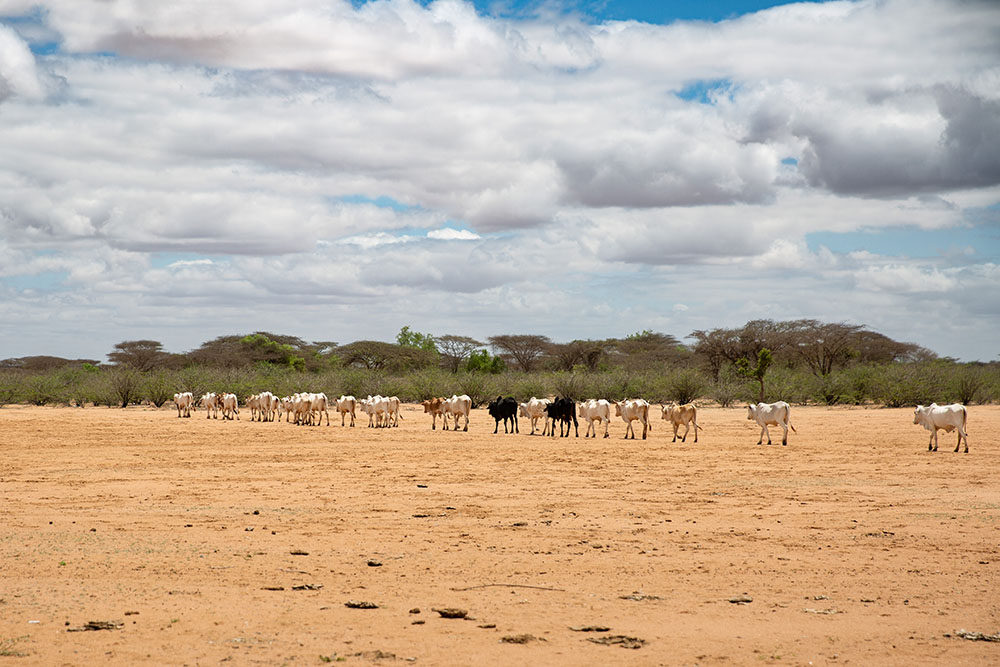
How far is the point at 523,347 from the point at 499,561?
197 feet

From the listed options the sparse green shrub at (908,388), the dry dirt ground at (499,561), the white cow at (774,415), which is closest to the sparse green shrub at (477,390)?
the sparse green shrub at (908,388)

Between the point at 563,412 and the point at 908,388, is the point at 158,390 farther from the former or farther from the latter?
the point at 908,388

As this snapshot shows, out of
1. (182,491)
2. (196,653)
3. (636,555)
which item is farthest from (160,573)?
(182,491)

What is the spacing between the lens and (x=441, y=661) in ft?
18.5

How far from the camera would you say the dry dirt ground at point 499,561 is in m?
6.00

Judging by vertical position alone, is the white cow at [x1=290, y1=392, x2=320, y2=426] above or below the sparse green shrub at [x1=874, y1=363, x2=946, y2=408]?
below

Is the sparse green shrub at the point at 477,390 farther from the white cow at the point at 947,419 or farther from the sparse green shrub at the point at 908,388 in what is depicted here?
the white cow at the point at 947,419

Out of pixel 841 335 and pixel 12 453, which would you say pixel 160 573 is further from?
pixel 841 335

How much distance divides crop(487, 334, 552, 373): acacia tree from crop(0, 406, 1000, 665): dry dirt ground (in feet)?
164

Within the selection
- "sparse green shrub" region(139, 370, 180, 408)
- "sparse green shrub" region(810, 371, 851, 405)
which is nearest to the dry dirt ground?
"sparse green shrub" region(810, 371, 851, 405)

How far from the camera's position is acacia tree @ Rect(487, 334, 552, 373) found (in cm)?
6825

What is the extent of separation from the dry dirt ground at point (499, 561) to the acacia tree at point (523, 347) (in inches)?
1971

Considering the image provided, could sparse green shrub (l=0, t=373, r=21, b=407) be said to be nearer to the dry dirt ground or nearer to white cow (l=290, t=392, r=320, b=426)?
white cow (l=290, t=392, r=320, b=426)

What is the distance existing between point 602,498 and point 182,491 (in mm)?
6073
